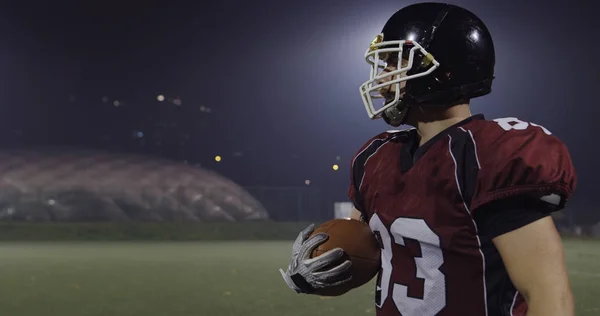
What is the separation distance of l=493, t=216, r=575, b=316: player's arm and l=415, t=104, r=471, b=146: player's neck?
285 mm

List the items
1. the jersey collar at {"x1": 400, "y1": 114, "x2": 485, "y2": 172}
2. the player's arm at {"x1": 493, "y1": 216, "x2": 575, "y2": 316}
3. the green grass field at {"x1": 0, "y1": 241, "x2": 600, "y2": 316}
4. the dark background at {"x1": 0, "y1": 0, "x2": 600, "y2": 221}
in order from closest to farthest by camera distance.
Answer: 1. the player's arm at {"x1": 493, "y1": 216, "x2": 575, "y2": 316}
2. the jersey collar at {"x1": 400, "y1": 114, "x2": 485, "y2": 172}
3. the green grass field at {"x1": 0, "y1": 241, "x2": 600, "y2": 316}
4. the dark background at {"x1": 0, "y1": 0, "x2": 600, "y2": 221}

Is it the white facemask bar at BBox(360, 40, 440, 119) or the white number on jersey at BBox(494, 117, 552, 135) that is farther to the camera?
the white facemask bar at BBox(360, 40, 440, 119)

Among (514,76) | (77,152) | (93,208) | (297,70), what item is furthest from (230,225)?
(514,76)

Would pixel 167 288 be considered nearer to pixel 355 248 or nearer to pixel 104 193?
pixel 355 248

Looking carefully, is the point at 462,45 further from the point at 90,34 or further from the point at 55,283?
the point at 90,34

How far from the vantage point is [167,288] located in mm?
4238

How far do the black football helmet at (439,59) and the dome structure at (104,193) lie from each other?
10.8 m

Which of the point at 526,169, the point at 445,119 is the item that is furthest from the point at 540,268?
the point at 445,119

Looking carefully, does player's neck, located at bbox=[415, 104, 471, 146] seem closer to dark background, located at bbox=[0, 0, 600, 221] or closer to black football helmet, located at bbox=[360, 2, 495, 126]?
black football helmet, located at bbox=[360, 2, 495, 126]

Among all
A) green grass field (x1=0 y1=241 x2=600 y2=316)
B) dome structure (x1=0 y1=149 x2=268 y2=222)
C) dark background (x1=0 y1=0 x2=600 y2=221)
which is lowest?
green grass field (x1=0 y1=241 x2=600 y2=316)

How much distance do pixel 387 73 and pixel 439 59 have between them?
0.30 ft

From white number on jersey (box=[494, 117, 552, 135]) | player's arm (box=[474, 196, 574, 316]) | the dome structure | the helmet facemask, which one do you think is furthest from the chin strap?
the dome structure

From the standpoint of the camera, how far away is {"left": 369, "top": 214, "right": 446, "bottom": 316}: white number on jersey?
3.60 feet

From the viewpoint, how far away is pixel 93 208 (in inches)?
474
